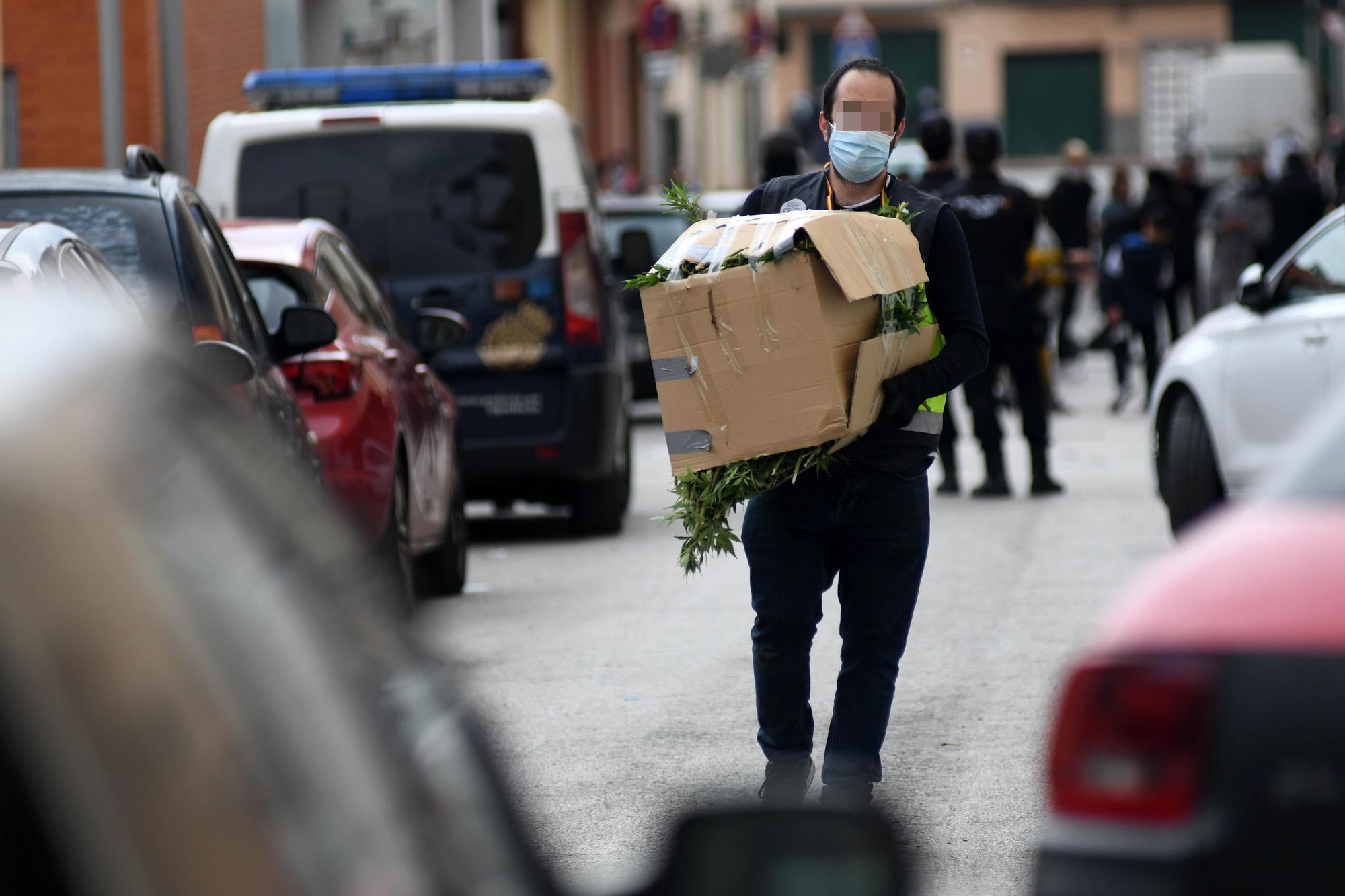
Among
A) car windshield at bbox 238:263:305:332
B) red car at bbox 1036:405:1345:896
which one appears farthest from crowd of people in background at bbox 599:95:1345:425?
red car at bbox 1036:405:1345:896

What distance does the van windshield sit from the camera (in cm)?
1061

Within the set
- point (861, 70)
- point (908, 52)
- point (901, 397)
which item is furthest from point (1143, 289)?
point (908, 52)

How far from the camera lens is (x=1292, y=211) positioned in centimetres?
2080

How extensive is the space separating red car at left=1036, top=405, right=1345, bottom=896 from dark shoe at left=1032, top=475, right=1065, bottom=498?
9663mm

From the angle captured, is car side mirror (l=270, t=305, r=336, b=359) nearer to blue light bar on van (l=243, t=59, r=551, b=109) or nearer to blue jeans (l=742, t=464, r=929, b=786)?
blue jeans (l=742, t=464, r=929, b=786)

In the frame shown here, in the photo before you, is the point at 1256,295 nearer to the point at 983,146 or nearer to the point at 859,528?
the point at 983,146

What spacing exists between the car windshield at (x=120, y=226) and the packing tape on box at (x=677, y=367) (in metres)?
2.02

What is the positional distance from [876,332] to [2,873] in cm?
339

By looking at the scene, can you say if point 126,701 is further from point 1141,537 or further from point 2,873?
point 1141,537

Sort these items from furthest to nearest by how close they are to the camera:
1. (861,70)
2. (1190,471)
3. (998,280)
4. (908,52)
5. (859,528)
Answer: (908,52), (998,280), (1190,471), (861,70), (859,528)

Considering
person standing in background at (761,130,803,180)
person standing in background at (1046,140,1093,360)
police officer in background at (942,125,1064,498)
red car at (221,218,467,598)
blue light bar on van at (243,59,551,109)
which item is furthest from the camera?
person standing in background at (1046,140,1093,360)

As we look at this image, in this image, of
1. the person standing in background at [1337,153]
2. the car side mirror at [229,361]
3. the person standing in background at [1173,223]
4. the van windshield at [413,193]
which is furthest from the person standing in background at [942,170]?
the person standing in background at [1337,153]

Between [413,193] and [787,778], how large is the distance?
6.12 meters

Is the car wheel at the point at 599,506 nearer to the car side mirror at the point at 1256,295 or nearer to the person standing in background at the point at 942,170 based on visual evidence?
the person standing in background at the point at 942,170
